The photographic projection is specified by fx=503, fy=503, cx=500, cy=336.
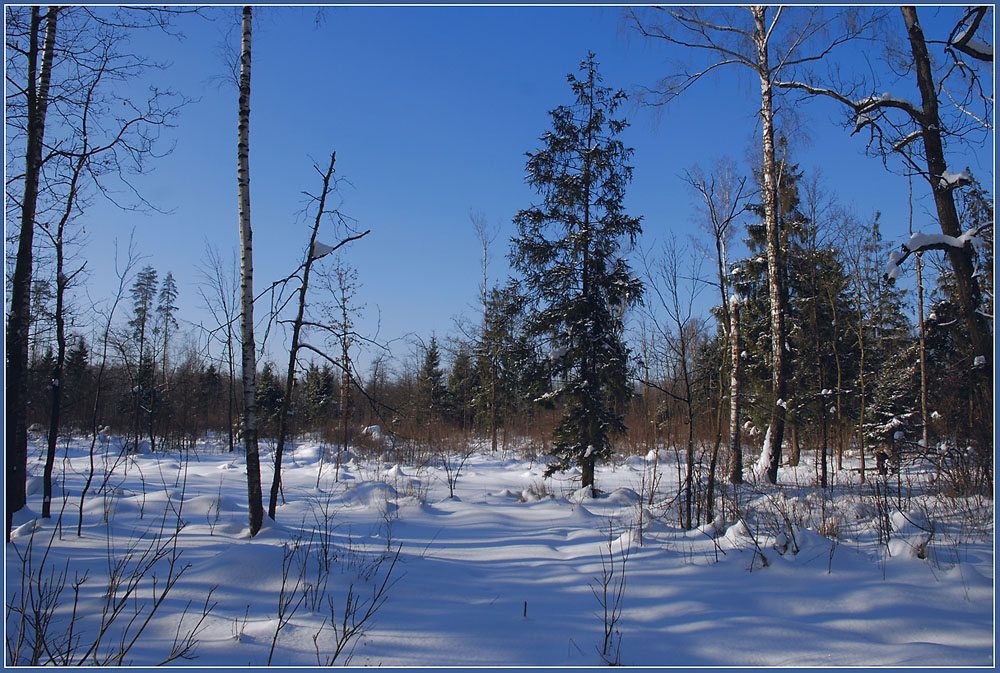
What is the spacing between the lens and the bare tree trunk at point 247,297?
5.52 m

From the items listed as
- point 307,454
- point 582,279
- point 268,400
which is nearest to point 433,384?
point 268,400

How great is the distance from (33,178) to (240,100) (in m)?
2.81

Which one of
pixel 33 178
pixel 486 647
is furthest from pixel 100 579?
pixel 33 178

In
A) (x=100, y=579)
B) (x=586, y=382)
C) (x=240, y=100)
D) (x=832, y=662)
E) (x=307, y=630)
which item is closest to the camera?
(x=832, y=662)

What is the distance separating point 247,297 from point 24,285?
2960mm

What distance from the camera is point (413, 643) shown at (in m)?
3.36

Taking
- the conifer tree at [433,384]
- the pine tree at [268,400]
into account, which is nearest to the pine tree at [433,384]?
the conifer tree at [433,384]

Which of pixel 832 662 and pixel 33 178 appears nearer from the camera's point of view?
pixel 832 662

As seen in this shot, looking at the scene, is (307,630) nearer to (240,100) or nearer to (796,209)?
(240,100)

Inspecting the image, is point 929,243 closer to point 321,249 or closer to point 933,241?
point 933,241

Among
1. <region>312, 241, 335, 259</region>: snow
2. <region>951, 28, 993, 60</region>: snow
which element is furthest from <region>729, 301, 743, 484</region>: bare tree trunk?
<region>312, 241, 335, 259</region>: snow

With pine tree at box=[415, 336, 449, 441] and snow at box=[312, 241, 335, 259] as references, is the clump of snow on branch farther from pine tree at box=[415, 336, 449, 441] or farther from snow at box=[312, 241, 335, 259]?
pine tree at box=[415, 336, 449, 441]

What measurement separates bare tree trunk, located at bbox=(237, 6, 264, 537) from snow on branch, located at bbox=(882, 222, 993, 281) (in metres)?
7.29

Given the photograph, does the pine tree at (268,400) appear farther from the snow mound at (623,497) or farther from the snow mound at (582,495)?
the snow mound at (623,497)
